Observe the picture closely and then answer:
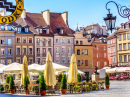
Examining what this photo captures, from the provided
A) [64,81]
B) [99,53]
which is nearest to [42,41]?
[99,53]

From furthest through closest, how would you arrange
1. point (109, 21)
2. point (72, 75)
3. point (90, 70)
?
point (90, 70), point (72, 75), point (109, 21)

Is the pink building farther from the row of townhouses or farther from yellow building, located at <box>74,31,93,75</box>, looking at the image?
yellow building, located at <box>74,31,93,75</box>

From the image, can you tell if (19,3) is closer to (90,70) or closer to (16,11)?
(16,11)

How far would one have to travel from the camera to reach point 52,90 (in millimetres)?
21094

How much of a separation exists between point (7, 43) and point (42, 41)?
7.15 meters

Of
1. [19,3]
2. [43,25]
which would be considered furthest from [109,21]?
[43,25]

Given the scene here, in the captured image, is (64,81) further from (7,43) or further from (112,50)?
(112,50)

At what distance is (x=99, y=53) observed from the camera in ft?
245

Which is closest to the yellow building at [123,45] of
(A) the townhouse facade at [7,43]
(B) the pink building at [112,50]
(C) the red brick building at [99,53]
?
(B) the pink building at [112,50]

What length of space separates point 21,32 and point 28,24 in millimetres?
2976

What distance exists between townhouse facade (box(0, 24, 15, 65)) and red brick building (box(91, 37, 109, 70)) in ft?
75.7

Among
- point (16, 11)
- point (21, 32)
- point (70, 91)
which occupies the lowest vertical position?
point (70, 91)

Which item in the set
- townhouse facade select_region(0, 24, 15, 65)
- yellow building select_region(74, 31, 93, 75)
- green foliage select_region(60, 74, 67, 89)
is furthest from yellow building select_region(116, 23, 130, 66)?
green foliage select_region(60, 74, 67, 89)

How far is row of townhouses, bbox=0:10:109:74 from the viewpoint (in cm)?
5700
